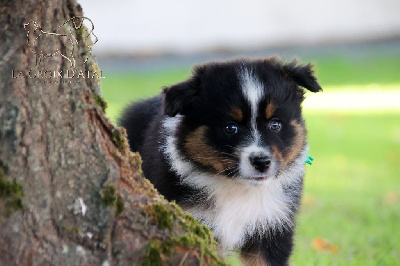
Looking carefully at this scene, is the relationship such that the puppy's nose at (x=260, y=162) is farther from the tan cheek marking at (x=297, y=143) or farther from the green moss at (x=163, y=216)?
the green moss at (x=163, y=216)

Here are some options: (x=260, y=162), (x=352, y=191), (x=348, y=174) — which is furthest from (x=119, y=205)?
(x=348, y=174)

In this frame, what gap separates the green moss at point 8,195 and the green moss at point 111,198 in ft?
1.17

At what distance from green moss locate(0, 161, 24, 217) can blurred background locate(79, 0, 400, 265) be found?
685 centimetres

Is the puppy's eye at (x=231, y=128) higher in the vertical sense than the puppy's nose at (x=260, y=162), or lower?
higher

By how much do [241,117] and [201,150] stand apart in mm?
339

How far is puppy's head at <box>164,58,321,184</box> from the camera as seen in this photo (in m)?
3.90

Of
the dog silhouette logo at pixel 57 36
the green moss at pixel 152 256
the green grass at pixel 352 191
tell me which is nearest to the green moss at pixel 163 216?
the green moss at pixel 152 256

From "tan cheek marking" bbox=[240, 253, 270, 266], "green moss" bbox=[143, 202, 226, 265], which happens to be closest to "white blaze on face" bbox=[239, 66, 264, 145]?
"tan cheek marking" bbox=[240, 253, 270, 266]

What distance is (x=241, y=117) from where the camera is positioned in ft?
13.0

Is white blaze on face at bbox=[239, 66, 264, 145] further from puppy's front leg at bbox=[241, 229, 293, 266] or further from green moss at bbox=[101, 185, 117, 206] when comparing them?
green moss at bbox=[101, 185, 117, 206]

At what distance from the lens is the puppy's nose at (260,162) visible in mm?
3783

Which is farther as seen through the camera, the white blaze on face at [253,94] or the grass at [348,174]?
the grass at [348,174]

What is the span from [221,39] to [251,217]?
13914 millimetres

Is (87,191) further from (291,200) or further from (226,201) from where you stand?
(291,200)
